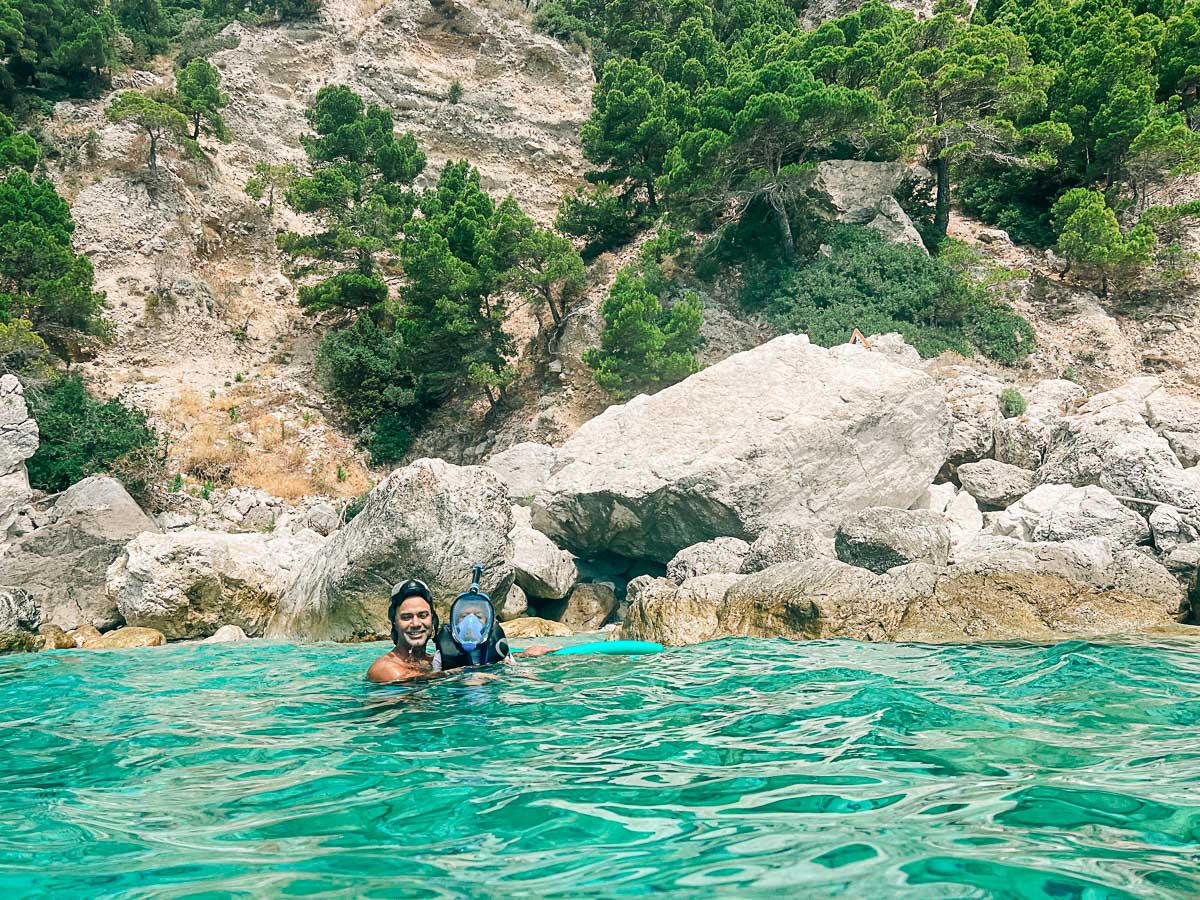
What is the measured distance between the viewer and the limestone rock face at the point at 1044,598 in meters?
7.09

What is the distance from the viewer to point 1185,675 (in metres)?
5.16

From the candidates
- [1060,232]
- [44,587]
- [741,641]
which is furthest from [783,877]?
[1060,232]

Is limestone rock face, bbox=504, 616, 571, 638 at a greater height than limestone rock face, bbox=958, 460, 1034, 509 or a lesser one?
lesser

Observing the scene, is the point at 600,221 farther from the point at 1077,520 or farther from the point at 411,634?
the point at 411,634

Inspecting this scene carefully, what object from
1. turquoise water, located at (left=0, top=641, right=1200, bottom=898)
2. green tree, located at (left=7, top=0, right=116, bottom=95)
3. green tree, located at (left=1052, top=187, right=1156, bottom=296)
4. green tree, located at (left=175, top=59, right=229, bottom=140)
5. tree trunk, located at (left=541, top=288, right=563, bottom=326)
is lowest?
turquoise water, located at (left=0, top=641, right=1200, bottom=898)

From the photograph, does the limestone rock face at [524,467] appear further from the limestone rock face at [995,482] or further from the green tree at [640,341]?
the limestone rock face at [995,482]

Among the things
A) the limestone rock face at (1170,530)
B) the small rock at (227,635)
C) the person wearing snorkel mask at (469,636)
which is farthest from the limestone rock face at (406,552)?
the limestone rock face at (1170,530)

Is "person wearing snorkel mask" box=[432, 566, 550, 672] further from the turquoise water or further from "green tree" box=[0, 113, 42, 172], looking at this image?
"green tree" box=[0, 113, 42, 172]

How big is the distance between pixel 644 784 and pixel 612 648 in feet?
Result: 13.7

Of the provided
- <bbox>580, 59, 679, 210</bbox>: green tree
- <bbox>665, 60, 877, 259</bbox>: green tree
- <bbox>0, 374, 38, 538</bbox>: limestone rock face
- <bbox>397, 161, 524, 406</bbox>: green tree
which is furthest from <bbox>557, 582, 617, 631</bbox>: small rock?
<bbox>580, 59, 679, 210</bbox>: green tree

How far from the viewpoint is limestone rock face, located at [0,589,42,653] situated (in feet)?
32.8

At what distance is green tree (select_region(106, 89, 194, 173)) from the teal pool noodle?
2903 centimetres

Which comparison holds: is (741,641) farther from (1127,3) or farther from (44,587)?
(1127,3)

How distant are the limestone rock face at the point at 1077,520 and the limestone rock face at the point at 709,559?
370cm
